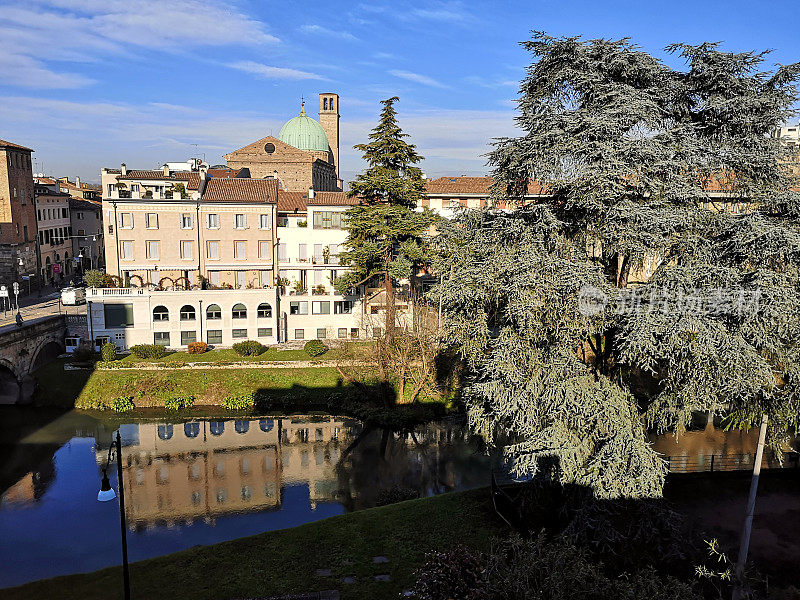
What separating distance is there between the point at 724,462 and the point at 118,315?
37.5 meters

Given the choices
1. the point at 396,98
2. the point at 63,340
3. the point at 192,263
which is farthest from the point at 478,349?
the point at 63,340

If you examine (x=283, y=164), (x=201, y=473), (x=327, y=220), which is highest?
(x=283, y=164)

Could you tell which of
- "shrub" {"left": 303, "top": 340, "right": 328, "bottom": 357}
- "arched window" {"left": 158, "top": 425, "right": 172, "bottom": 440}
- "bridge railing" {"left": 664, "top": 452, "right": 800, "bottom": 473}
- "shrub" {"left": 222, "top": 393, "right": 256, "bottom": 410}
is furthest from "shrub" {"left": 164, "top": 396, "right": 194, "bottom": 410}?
"bridge railing" {"left": 664, "top": 452, "right": 800, "bottom": 473}

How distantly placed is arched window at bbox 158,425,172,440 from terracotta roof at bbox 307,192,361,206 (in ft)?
65.3

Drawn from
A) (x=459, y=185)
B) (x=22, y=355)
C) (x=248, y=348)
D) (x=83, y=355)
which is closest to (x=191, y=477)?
(x=248, y=348)

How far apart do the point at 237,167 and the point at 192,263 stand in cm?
3042

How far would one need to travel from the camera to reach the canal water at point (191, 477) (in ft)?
73.7

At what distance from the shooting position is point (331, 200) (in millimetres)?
47344

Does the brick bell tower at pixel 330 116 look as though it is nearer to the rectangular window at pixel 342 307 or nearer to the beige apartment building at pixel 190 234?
the beige apartment building at pixel 190 234

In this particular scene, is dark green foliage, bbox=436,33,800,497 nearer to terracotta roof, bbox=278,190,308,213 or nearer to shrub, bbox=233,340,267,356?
shrub, bbox=233,340,267,356

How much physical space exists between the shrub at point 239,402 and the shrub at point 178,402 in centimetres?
209

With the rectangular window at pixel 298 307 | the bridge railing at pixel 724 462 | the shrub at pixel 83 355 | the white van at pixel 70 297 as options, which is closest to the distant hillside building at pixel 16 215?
the white van at pixel 70 297

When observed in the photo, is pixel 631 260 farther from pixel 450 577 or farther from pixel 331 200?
pixel 331 200

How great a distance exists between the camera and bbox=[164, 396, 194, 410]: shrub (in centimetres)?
3781
